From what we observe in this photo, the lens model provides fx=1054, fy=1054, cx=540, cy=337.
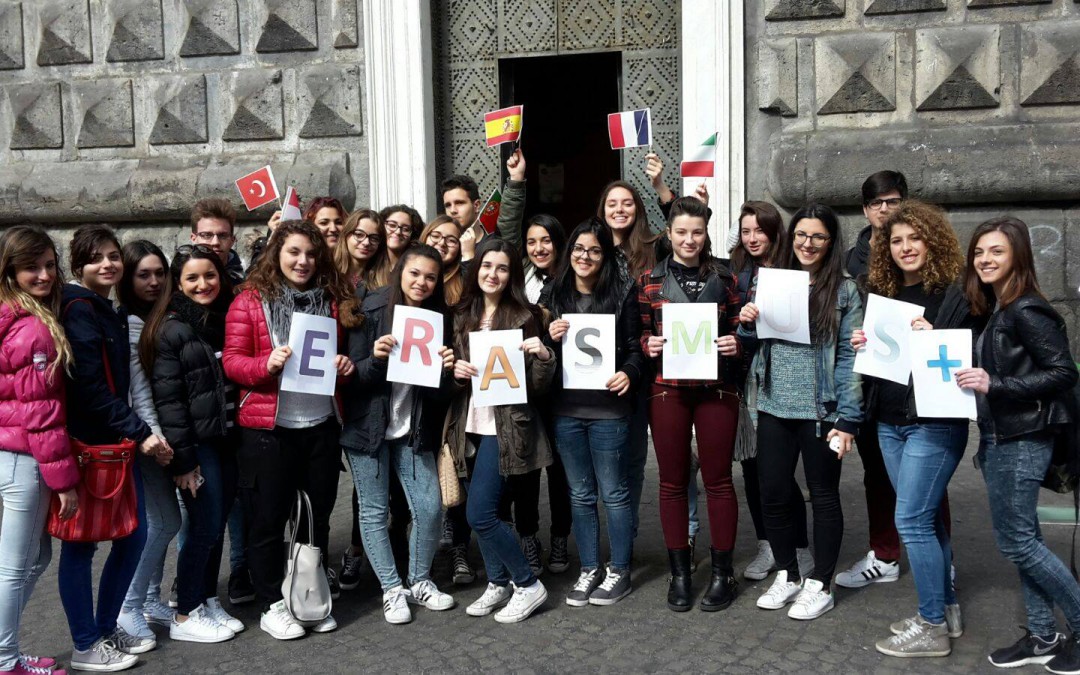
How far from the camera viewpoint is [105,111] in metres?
8.43

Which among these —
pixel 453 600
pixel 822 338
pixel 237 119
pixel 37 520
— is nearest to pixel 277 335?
pixel 37 520

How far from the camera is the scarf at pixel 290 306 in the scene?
4.28m

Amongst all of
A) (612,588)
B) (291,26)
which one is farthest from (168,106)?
(612,588)

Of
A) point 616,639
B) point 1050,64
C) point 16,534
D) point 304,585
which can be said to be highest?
point 1050,64

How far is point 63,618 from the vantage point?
14.9ft

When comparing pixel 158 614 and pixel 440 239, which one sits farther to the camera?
pixel 440 239

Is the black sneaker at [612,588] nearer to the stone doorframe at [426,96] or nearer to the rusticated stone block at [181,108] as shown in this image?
the stone doorframe at [426,96]

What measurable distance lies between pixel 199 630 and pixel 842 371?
111 inches

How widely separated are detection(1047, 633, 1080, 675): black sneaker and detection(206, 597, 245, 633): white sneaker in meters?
3.13

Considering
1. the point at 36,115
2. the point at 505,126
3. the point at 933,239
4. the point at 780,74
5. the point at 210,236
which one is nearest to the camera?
the point at 933,239

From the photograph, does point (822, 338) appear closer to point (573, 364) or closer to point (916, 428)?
point (916, 428)

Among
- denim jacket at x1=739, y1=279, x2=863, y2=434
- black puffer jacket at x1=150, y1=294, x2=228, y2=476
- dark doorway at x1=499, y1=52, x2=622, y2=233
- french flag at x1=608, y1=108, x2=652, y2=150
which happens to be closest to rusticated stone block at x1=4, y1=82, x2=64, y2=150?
dark doorway at x1=499, y1=52, x2=622, y2=233

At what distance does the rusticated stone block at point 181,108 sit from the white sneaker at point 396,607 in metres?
5.03

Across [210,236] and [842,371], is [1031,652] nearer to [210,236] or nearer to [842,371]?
[842,371]
